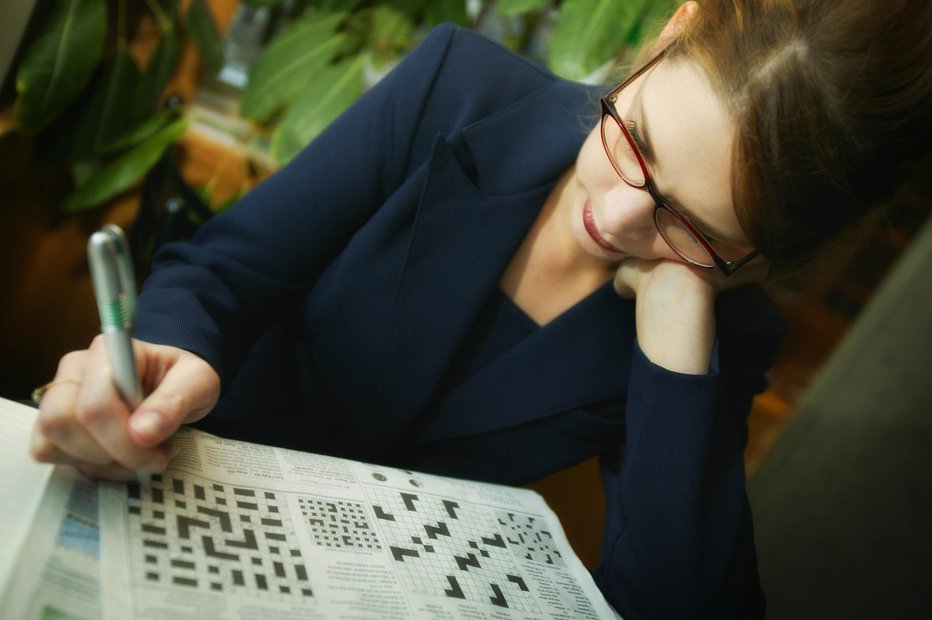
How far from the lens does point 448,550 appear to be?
2.19ft

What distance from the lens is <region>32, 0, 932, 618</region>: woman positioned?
707 millimetres

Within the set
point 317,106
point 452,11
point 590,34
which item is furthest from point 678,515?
point 452,11

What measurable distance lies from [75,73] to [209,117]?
476mm

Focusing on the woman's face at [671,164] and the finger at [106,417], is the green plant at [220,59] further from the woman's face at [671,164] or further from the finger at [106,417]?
the finger at [106,417]

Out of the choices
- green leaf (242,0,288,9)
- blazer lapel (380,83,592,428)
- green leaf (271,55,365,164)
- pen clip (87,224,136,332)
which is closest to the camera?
pen clip (87,224,136,332)

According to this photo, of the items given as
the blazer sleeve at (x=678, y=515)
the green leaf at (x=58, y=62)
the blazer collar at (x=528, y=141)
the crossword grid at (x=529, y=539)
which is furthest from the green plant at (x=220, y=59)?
the crossword grid at (x=529, y=539)

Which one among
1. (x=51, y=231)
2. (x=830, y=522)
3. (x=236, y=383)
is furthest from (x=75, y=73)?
(x=830, y=522)

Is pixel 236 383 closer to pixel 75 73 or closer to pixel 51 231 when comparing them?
pixel 75 73

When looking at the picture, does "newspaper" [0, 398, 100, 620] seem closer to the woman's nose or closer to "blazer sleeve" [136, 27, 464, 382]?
"blazer sleeve" [136, 27, 464, 382]

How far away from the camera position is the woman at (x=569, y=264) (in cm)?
71

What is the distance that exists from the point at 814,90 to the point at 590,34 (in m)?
0.76

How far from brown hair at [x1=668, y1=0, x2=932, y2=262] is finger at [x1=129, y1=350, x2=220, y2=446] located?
0.53 metres

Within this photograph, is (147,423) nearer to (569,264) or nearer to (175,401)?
(175,401)

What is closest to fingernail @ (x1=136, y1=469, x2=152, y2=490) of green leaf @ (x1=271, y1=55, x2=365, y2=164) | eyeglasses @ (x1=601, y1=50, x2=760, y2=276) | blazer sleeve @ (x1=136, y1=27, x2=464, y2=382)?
blazer sleeve @ (x1=136, y1=27, x2=464, y2=382)
